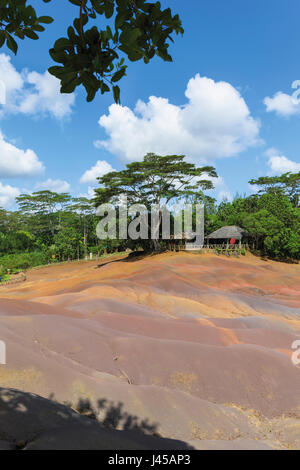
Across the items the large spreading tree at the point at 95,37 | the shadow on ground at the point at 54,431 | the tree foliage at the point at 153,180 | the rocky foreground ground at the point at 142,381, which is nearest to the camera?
the large spreading tree at the point at 95,37

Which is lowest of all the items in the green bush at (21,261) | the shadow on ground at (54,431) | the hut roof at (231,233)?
the green bush at (21,261)

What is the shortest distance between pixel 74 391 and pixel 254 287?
637 inches

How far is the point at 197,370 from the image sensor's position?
6.17m

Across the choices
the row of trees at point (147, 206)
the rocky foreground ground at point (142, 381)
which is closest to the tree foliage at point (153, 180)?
the row of trees at point (147, 206)

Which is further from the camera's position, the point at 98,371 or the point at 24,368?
the point at 98,371

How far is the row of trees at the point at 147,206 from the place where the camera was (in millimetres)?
26047

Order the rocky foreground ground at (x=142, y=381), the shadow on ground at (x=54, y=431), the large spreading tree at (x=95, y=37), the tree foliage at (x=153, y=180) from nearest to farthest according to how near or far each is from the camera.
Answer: the large spreading tree at (x=95, y=37) < the shadow on ground at (x=54, y=431) < the rocky foreground ground at (x=142, y=381) < the tree foliage at (x=153, y=180)

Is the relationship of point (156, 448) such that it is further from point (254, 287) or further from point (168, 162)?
point (168, 162)

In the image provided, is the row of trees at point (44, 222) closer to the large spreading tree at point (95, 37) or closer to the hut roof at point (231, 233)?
the hut roof at point (231, 233)

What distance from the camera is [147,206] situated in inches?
1101

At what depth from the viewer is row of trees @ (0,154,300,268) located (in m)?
26.0

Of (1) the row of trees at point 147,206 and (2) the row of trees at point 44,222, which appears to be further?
(2) the row of trees at point 44,222

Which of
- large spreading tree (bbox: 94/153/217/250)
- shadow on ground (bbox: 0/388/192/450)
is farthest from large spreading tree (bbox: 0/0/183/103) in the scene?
large spreading tree (bbox: 94/153/217/250)

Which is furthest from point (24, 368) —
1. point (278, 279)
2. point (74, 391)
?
point (278, 279)
